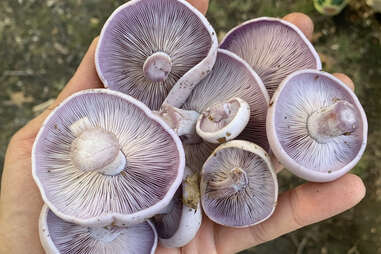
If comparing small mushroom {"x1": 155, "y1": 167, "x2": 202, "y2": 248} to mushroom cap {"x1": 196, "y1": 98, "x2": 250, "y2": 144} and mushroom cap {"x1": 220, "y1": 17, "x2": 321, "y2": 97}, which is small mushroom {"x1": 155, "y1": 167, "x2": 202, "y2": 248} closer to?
mushroom cap {"x1": 196, "y1": 98, "x2": 250, "y2": 144}

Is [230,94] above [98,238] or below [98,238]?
above

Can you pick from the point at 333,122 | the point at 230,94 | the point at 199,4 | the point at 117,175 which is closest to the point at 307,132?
the point at 333,122

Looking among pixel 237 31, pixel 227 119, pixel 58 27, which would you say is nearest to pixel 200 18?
pixel 237 31

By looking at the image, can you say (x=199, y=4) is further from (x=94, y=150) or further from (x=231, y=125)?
(x=94, y=150)

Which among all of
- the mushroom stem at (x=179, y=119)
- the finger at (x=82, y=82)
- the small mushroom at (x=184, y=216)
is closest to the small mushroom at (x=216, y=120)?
the mushroom stem at (x=179, y=119)

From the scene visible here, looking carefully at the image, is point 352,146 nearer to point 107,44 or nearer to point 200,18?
point 200,18

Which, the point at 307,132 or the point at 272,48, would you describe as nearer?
the point at 307,132

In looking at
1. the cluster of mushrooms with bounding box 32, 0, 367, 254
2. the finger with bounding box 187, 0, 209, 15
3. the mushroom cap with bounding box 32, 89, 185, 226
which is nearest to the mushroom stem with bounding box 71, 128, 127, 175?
the cluster of mushrooms with bounding box 32, 0, 367, 254

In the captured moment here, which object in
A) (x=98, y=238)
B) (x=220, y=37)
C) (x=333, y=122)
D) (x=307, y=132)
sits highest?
(x=333, y=122)
